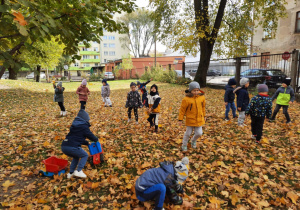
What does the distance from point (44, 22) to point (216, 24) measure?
44.2ft

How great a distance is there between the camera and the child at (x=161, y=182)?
2.64 meters

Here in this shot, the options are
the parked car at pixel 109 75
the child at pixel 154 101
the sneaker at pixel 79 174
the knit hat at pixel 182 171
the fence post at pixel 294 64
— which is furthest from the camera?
the parked car at pixel 109 75

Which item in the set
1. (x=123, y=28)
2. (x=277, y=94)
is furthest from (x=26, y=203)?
(x=277, y=94)

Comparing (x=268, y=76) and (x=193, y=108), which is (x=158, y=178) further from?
(x=268, y=76)

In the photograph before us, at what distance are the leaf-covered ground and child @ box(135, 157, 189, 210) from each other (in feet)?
1.44

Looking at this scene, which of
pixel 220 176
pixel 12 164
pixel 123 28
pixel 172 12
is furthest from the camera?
pixel 172 12

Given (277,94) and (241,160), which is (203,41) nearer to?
(277,94)

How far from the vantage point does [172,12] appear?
16078mm

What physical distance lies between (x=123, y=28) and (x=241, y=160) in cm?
445

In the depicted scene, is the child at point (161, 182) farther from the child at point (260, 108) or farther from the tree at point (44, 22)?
the child at point (260, 108)

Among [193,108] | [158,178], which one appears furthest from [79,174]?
[193,108]

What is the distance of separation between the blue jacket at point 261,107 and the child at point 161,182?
11.1ft

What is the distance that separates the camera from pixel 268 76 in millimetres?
11820

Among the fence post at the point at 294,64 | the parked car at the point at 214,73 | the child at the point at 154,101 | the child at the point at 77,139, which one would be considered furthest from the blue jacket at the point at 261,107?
the parked car at the point at 214,73
